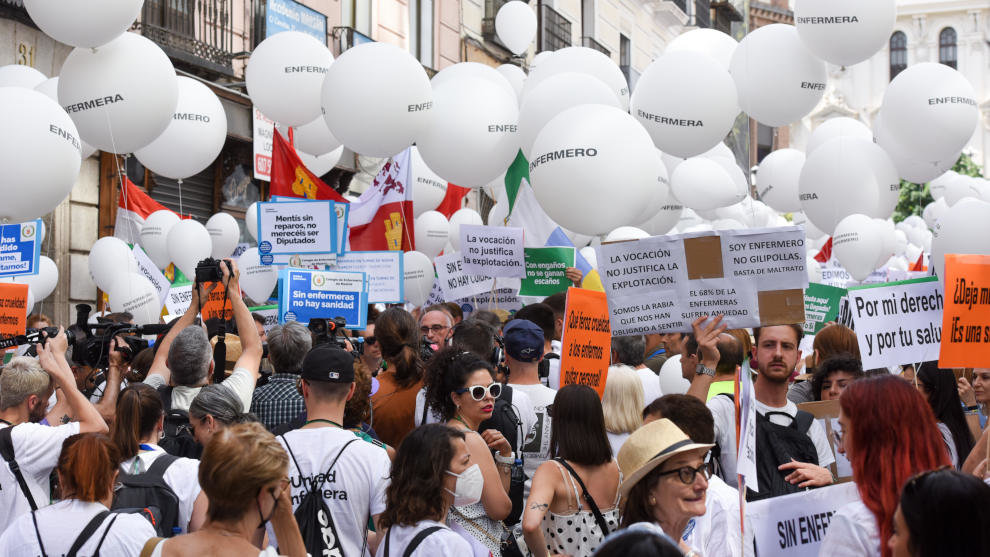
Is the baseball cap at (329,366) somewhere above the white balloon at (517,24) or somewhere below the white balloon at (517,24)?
below

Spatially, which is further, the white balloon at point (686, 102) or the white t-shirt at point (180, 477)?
the white balloon at point (686, 102)

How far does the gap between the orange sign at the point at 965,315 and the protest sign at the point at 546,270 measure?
375 cm

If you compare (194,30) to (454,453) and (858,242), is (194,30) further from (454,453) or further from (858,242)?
(454,453)

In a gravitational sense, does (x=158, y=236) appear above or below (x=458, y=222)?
below

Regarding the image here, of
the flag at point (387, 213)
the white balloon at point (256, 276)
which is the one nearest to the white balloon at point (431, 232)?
the flag at point (387, 213)

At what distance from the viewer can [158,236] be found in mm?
11117

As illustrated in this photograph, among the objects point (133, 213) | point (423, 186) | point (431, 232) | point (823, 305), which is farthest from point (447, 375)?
point (133, 213)

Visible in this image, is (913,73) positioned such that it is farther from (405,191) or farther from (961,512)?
(961,512)

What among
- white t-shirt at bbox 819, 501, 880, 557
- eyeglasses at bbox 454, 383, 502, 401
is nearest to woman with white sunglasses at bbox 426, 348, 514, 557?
eyeglasses at bbox 454, 383, 502, 401

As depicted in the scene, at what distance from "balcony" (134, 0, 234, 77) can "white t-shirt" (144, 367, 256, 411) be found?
368 inches

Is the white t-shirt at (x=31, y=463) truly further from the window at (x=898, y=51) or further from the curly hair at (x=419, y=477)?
the window at (x=898, y=51)

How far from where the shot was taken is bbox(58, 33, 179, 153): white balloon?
6.98m

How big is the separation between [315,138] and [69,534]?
23.3 feet

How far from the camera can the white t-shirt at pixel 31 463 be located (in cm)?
444
